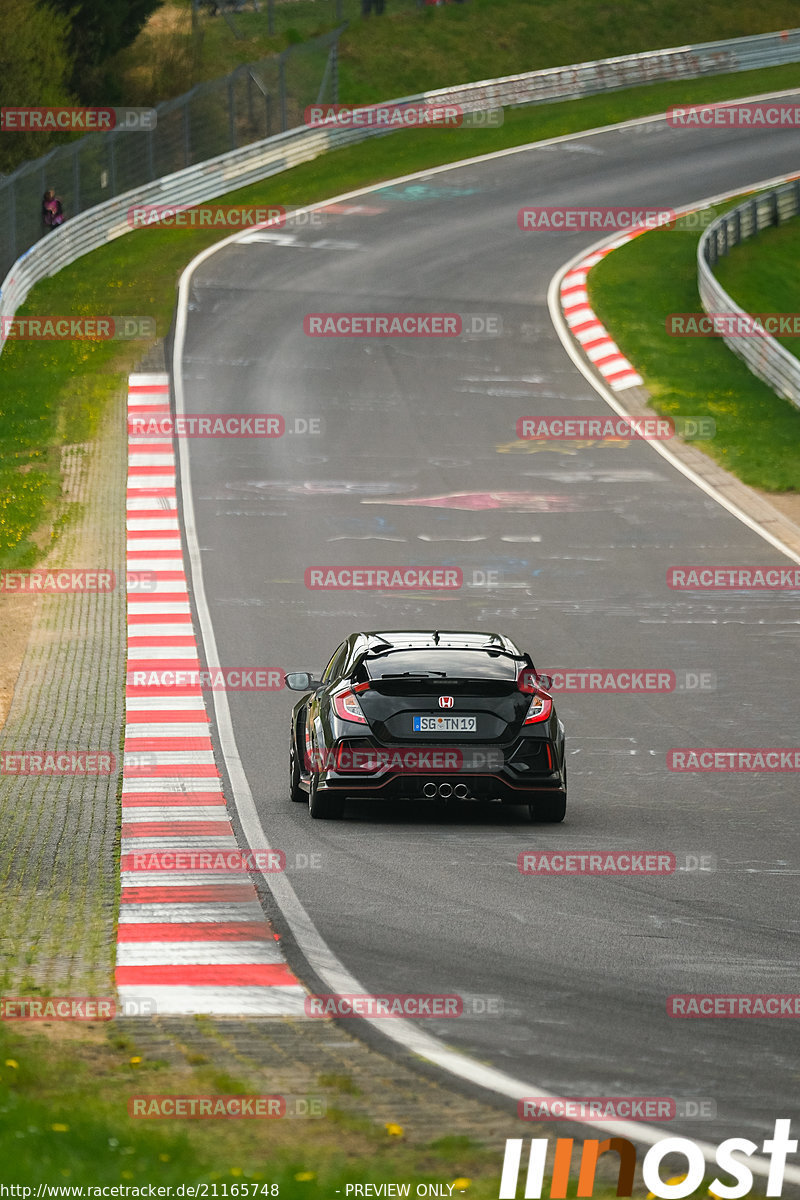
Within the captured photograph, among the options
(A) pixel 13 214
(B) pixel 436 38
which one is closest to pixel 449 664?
(A) pixel 13 214

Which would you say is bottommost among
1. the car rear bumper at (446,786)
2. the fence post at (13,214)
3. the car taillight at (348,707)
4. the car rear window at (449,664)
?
the car rear bumper at (446,786)

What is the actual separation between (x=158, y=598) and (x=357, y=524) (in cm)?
411

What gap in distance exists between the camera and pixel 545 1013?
302 inches

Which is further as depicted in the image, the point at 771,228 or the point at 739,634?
the point at 771,228

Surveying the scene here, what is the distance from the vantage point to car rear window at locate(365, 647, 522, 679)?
39.3ft

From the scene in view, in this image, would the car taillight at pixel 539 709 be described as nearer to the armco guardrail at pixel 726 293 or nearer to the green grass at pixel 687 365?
the green grass at pixel 687 365

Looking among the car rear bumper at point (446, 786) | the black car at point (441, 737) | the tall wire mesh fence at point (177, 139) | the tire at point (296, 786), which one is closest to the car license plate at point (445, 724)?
the black car at point (441, 737)

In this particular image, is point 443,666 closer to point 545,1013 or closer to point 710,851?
point 710,851

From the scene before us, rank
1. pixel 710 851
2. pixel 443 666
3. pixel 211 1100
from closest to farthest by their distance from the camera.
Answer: pixel 211 1100 < pixel 710 851 < pixel 443 666

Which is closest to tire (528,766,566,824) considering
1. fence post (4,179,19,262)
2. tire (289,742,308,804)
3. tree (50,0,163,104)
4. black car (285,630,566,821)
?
black car (285,630,566,821)

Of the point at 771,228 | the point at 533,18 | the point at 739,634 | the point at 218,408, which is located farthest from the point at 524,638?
the point at 533,18

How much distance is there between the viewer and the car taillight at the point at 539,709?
39.0 ft

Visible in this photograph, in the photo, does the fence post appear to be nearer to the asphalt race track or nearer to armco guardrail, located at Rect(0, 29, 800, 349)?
armco guardrail, located at Rect(0, 29, 800, 349)

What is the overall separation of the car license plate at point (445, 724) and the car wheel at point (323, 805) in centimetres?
85
